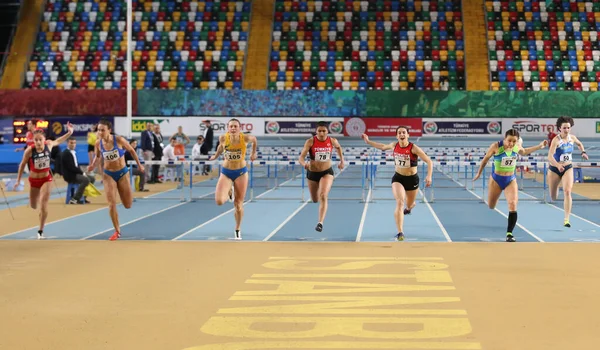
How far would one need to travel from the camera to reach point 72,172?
19953 mm

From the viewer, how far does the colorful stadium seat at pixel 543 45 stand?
3997cm

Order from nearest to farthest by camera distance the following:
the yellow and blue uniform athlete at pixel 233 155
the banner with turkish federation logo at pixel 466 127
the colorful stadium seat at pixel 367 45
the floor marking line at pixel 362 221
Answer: the yellow and blue uniform athlete at pixel 233 155 → the floor marking line at pixel 362 221 → the banner with turkish federation logo at pixel 466 127 → the colorful stadium seat at pixel 367 45

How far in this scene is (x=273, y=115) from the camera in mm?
37188

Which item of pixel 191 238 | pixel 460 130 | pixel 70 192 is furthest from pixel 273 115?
pixel 191 238

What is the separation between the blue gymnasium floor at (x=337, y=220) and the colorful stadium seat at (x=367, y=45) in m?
17.3

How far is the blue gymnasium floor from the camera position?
14.2 metres

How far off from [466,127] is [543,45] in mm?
8414

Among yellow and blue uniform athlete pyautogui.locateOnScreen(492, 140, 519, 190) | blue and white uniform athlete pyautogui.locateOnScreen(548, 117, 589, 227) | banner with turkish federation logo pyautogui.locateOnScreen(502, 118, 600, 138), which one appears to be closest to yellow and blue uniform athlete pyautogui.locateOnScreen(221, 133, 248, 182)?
yellow and blue uniform athlete pyautogui.locateOnScreen(492, 140, 519, 190)

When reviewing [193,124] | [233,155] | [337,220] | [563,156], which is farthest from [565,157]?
[193,124]

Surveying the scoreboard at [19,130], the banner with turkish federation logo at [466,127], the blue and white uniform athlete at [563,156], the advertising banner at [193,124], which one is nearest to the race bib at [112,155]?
the blue and white uniform athlete at [563,156]

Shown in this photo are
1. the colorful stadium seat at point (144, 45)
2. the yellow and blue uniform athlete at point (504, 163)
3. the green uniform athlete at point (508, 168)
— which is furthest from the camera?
the colorful stadium seat at point (144, 45)

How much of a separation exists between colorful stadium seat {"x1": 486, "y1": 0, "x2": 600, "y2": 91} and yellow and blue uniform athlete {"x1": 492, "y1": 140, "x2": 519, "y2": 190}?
26348 mm

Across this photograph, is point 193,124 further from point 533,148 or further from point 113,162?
point 533,148

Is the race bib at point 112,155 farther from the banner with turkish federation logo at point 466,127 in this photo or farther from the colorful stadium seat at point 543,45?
the colorful stadium seat at point 543,45
